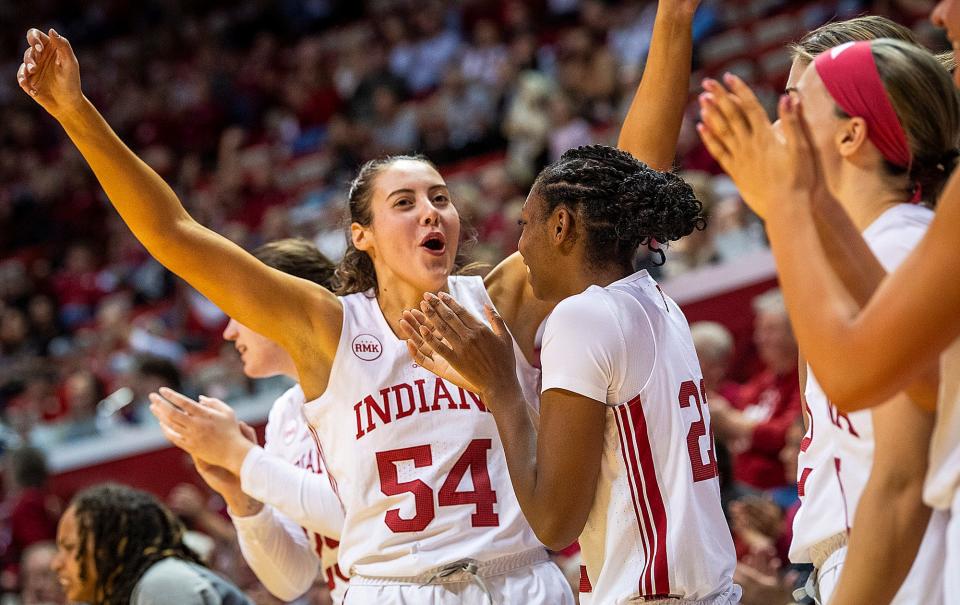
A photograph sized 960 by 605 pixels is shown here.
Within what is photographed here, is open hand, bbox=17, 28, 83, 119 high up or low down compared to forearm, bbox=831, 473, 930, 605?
up

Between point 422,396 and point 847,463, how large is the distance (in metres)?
1.36

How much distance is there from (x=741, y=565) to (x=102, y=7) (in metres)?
15.1

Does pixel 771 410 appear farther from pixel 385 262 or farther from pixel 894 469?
pixel 894 469

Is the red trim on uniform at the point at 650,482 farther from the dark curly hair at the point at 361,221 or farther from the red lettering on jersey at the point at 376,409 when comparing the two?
the dark curly hair at the point at 361,221

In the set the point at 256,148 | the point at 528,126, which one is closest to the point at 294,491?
the point at 528,126

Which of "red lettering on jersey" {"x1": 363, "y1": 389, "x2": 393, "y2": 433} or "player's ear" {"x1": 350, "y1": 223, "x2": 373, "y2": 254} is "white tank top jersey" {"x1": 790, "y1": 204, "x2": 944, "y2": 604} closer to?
"red lettering on jersey" {"x1": 363, "y1": 389, "x2": 393, "y2": 433}

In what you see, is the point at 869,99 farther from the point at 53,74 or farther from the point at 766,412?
the point at 766,412

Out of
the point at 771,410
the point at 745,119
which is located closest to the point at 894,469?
the point at 745,119

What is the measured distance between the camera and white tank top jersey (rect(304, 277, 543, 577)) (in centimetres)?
316

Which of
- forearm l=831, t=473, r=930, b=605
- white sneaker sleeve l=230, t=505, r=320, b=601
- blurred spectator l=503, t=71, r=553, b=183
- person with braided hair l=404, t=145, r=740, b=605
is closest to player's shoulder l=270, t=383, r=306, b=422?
white sneaker sleeve l=230, t=505, r=320, b=601

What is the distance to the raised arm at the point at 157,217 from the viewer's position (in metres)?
3.02

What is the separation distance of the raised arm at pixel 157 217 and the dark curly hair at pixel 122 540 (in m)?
1.69

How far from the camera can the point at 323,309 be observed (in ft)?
11.0

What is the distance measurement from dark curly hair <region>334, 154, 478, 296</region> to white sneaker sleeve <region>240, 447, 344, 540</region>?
0.56 metres
